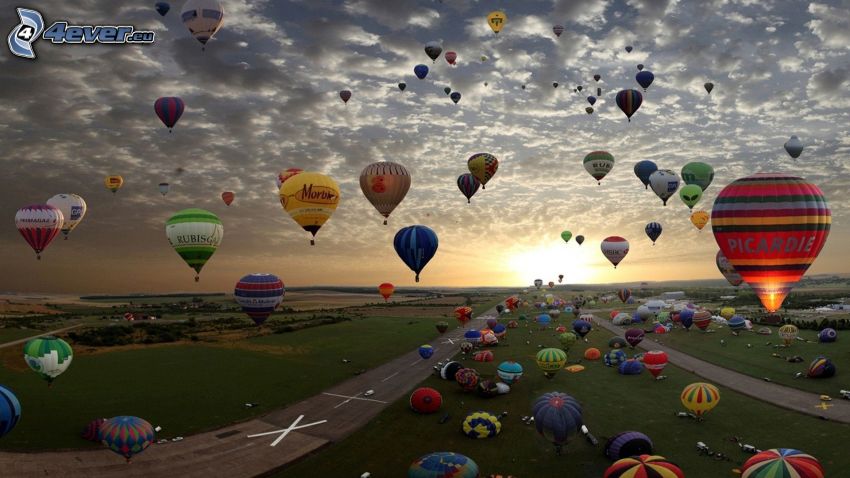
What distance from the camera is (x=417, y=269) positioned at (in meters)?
54.6

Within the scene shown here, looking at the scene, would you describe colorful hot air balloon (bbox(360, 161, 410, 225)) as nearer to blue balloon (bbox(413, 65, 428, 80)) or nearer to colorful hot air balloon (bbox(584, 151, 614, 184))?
blue balloon (bbox(413, 65, 428, 80))

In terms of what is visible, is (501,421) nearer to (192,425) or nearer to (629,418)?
(629,418)

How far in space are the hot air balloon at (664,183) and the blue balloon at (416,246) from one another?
1415 inches

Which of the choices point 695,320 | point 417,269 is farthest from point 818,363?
point 417,269

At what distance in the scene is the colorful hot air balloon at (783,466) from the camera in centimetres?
2350

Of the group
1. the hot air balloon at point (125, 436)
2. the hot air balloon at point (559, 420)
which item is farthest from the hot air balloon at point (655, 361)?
the hot air balloon at point (125, 436)

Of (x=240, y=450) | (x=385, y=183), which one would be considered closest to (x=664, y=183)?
(x=385, y=183)

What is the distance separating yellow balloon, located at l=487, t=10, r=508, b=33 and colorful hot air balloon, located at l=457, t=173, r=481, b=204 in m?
22.6

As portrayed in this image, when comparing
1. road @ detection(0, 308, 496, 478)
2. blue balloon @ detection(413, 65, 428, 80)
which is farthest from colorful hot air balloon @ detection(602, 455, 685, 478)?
blue balloon @ detection(413, 65, 428, 80)

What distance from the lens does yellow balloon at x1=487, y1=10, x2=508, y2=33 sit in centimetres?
7319

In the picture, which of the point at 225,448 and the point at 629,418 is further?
the point at 629,418

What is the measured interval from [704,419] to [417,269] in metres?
29.8

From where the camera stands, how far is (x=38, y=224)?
65.2 metres

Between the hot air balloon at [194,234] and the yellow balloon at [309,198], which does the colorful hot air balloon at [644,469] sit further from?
the hot air balloon at [194,234]
